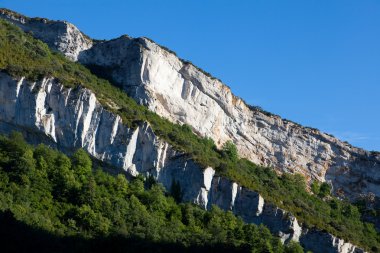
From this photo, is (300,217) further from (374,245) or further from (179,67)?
(179,67)

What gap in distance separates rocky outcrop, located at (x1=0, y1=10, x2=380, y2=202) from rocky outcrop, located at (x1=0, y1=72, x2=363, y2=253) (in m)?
11.9

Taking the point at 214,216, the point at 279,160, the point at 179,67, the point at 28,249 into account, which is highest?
the point at 179,67

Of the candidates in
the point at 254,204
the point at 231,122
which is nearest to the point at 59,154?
the point at 254,204

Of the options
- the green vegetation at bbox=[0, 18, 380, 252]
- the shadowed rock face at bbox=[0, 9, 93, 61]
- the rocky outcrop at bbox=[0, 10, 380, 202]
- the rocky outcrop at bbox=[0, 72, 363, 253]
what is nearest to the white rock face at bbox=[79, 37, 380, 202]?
the rocky outcrop at bbox=[0, 10, 380, 202]

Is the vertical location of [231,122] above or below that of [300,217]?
above

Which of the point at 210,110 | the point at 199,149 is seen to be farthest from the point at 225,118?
the point at 199,149

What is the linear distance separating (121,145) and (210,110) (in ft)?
67.5

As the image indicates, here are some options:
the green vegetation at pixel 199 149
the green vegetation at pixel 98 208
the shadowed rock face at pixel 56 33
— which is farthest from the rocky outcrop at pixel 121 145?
the shadowed rock face at pixel 56 33

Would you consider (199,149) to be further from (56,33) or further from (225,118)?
(56,33)

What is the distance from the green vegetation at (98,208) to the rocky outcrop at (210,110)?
1704 centimetres

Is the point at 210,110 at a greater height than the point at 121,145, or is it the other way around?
the point at 210,110

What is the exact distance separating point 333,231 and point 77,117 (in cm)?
2325

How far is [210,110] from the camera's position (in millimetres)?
81625

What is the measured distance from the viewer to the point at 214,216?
61.6 metres
